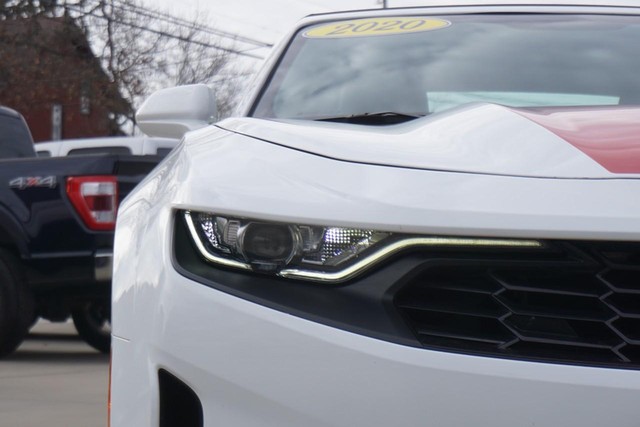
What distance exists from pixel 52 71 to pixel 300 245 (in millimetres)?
27815

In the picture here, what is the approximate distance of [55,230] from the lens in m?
7.15

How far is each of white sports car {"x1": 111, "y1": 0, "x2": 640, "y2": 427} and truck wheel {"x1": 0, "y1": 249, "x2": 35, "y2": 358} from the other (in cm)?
484

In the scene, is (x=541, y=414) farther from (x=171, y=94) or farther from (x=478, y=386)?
(x=171, y=94)

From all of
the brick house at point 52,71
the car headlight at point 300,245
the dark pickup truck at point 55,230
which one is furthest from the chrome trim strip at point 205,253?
the brick house at point 52,71

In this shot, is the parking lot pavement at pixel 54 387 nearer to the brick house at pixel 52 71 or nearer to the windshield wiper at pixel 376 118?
the windshield wiper at pixel 376 118

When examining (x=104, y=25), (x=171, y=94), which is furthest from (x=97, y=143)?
(x=104, y=25)

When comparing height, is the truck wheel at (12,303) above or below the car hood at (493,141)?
below

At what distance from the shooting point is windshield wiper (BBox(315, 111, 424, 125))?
311 centimetres

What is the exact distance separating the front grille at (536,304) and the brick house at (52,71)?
81.8 ft

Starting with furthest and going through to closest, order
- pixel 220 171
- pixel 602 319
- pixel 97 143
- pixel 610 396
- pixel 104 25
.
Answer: pixel 104 25, pixel 97 143, pixel 220 171, pixel 602 319, pixel 610 396

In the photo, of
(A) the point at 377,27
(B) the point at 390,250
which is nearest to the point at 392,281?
(B) the point at 390,250

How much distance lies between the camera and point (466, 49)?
3.59 meters

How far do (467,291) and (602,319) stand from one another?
23 centimetres

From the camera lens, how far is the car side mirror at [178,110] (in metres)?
3.60
